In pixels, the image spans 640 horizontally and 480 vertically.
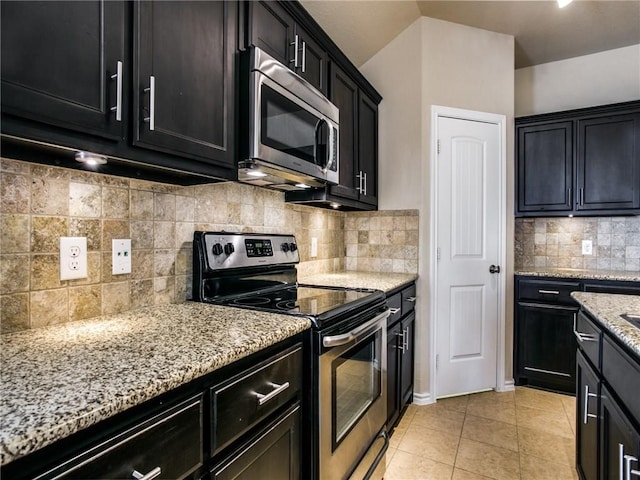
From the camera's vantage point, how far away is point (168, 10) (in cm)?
104

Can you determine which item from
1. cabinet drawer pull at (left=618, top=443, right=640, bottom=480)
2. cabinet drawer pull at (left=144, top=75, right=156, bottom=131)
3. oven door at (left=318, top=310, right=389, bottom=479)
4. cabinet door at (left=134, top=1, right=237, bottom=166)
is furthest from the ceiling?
cabinet drawer pull at (left=618, top=443, right=640, bottom=480)

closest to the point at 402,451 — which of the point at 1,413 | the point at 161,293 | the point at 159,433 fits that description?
the point at 161,293

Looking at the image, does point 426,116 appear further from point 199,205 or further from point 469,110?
point 199,205

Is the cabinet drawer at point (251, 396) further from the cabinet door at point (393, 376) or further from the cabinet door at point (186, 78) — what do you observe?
the cabinet door at point (393, 376)

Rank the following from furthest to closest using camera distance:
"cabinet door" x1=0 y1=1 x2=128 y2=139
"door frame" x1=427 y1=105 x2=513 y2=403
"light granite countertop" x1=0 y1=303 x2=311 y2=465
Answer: "door frame" x1=427 y1=105 x2=513 y2=403 < "cabinet door" x1=0 y1=1 x2=128 y2=139 < "light granite countertop" x1=0 y1=303 x2=311 y2=465

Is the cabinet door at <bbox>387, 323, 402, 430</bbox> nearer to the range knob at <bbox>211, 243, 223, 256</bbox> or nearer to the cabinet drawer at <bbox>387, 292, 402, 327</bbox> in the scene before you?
the cabinet drawer at <bbox>387, 292, 402, 327</bbox>

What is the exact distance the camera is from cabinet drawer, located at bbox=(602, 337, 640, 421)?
3.15ft

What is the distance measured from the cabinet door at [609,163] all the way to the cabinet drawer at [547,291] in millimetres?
690

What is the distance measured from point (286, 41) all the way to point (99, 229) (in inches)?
43.7

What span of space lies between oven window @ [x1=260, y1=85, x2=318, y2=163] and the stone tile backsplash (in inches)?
102

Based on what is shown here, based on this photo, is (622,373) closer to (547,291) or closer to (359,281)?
(359,281)

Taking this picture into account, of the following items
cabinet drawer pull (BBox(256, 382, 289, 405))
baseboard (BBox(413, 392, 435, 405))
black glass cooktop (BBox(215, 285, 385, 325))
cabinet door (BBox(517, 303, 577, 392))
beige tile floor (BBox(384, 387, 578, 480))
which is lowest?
beige tile floor (BBox(384, 387, 578, 480))

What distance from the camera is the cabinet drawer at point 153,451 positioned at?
58cm

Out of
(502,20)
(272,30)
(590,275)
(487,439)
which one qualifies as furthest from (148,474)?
(502,20)
